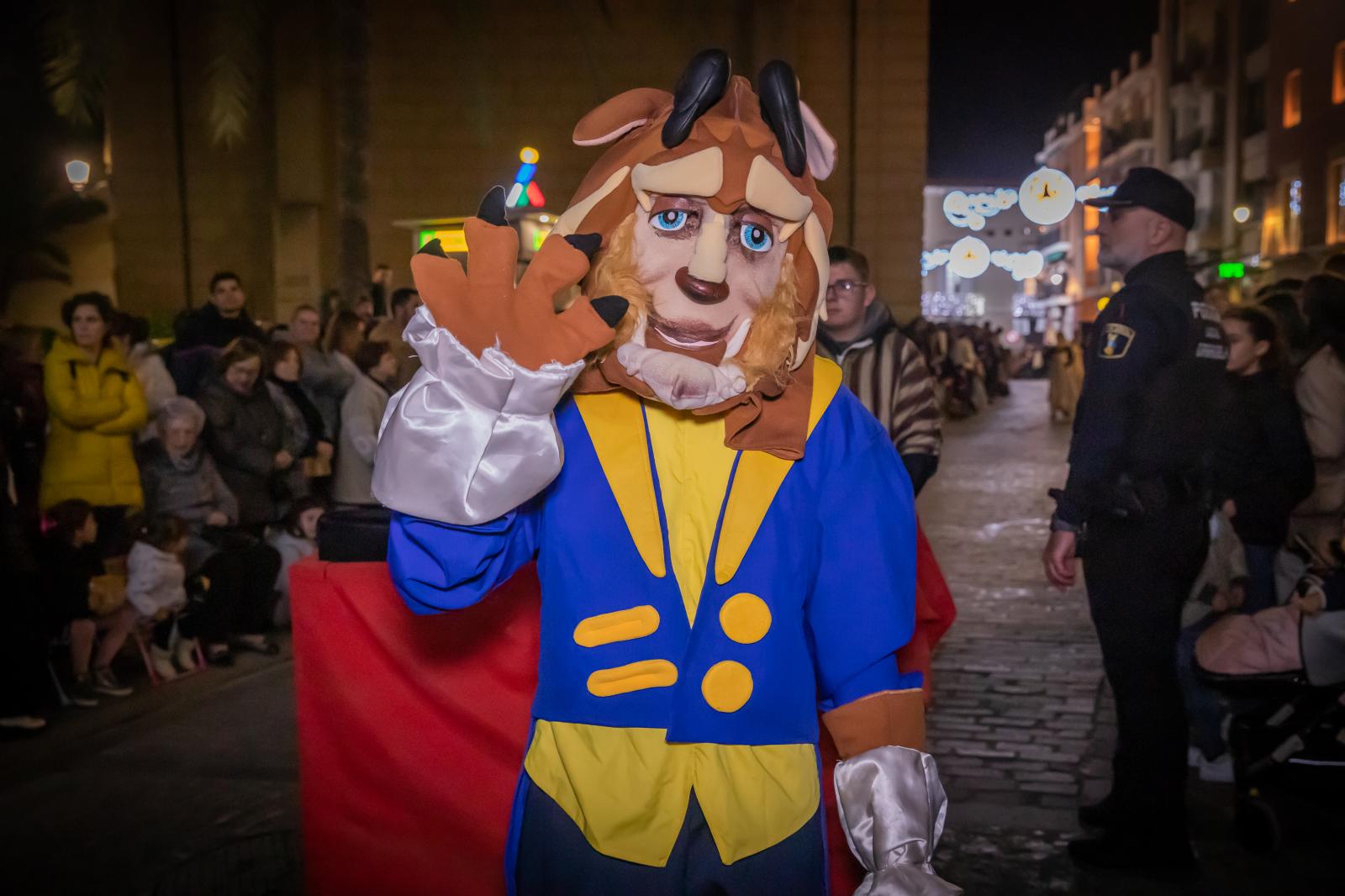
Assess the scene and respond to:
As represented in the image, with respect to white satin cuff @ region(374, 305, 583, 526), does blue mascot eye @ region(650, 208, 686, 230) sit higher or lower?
higher

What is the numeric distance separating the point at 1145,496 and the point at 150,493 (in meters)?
4.81

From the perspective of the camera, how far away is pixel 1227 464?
4613 millimetres

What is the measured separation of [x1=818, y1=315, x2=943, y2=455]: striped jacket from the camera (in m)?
4.75

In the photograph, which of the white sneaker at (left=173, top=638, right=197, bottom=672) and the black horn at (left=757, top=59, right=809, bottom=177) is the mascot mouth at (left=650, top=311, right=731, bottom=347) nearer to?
the black horn at (left=757, top=59, right=809, bottom=177)

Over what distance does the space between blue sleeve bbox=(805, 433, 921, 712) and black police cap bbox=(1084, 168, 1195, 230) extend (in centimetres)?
220

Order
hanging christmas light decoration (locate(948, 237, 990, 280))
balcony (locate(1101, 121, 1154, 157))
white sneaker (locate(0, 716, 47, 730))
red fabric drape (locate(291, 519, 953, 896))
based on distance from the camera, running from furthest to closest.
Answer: balcony (locate(1101, 121, 1154, 157)), hanging christmas light decoration (locate(948, 237, 990, 280)), white sneaker (locate(0, 716, 47, 730)), red fabric drape (locate(291, 519, 953, 896))

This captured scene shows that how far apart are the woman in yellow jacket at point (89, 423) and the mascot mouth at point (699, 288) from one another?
15.4 ft

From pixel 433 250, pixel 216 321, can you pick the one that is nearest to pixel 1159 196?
pixel 433 250

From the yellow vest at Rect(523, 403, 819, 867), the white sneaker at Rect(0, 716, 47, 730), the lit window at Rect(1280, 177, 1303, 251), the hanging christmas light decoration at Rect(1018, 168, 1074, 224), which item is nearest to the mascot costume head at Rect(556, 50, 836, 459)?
the yellow vest at Rect(523, 403, 819, 867)

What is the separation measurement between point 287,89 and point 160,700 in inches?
454

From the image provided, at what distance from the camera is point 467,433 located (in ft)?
5.59

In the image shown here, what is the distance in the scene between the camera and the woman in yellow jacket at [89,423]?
5812 millimetres

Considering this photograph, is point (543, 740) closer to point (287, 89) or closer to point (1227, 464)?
point (1227, 464)

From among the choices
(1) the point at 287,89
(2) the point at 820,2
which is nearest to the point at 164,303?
(1) the point at 287,89
